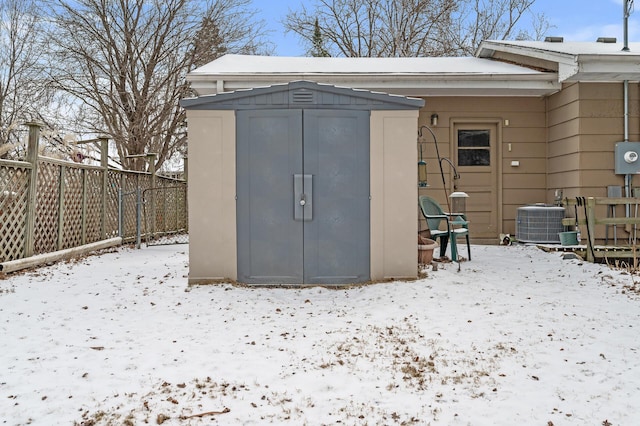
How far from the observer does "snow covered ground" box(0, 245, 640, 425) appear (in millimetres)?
2596

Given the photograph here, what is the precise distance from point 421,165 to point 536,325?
2860mm

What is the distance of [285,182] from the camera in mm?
5434

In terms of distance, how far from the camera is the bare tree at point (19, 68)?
14.7m

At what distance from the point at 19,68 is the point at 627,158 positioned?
56.6ft

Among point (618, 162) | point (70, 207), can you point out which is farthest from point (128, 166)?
point (618, 162)

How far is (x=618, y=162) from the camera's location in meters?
7.71

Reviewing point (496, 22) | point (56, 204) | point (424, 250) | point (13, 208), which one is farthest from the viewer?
point (496, 22)

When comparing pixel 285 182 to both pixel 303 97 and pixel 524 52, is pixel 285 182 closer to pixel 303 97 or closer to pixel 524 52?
pixel 303 97

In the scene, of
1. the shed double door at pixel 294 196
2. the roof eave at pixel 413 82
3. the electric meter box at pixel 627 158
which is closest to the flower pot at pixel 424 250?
the shed double door at pixel 294 196

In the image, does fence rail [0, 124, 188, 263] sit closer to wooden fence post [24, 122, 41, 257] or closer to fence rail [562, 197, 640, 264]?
wooden fence post [24, 122, 41, 257]

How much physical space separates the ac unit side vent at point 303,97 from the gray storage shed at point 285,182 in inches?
0.4

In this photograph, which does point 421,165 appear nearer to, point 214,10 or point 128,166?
point 128,166

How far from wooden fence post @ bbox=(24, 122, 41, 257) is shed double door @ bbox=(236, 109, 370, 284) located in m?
3.18

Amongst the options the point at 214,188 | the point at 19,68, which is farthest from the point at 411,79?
the point at 19,68
